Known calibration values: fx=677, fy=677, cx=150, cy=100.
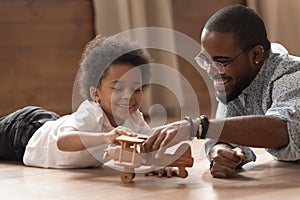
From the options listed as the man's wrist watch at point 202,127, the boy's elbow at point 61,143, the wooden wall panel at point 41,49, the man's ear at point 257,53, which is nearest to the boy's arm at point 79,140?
the boy's elbow at point 61,143

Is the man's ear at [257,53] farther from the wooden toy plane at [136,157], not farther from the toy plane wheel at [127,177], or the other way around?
the toy plane wheel at [127,177]

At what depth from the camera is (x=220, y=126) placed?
182 cm

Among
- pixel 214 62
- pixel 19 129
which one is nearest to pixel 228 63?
pixel 214 62

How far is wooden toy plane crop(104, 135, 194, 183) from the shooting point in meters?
1.77

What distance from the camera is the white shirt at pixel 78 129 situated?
2066 mm

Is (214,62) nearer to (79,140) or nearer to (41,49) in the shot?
(79,140)

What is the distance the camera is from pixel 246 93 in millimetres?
2082

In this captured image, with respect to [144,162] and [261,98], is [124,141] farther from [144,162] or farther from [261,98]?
[261,98]

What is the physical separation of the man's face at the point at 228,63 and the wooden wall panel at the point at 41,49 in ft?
5.20

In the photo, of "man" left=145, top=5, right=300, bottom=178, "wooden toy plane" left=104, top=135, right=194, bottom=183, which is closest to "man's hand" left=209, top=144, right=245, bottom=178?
"man" left=145, top=5, right=300, bottom=178

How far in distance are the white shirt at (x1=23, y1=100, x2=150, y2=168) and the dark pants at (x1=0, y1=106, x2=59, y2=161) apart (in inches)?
2.6

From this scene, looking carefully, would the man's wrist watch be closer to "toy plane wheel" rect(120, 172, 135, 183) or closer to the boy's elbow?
"toy plane wheel" rect(120, 172, 135, 183)

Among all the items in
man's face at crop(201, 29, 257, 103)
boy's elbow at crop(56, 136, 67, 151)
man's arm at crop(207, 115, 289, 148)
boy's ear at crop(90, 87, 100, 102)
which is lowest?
boy's elbow at crop(56, 136, 67, 151)

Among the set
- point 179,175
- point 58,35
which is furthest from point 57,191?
point 58,35
